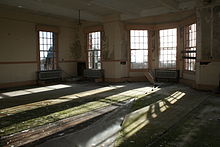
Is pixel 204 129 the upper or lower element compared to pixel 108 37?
lower

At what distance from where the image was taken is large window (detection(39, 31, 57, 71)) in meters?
11.1

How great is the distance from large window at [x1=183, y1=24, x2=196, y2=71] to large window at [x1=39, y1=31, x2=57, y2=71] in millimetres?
6847

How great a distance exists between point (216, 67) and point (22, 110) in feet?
22.0

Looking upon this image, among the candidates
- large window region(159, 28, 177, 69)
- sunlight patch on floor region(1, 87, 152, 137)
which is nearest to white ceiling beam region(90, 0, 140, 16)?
large window region(159, 28, 177, 69)

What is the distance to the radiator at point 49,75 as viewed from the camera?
10719mm

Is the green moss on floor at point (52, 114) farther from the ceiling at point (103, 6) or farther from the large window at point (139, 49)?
the large window at point (139, 49)

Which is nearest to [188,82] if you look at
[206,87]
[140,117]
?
[206,87]

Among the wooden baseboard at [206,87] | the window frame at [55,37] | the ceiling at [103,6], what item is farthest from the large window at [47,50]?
the wooden baseboard at [206,87]

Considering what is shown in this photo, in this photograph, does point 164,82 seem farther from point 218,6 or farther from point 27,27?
point 27,27

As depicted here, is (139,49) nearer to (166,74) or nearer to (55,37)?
(166,74)

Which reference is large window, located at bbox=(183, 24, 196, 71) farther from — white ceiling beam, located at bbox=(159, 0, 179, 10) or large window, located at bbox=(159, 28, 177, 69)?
white ceiling beam, located at bbox=(159, 0, 179, 10)

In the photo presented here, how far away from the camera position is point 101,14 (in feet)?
36.1

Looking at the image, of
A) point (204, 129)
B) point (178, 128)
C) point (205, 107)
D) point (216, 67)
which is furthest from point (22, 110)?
point (216, 67)

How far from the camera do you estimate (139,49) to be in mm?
11438
